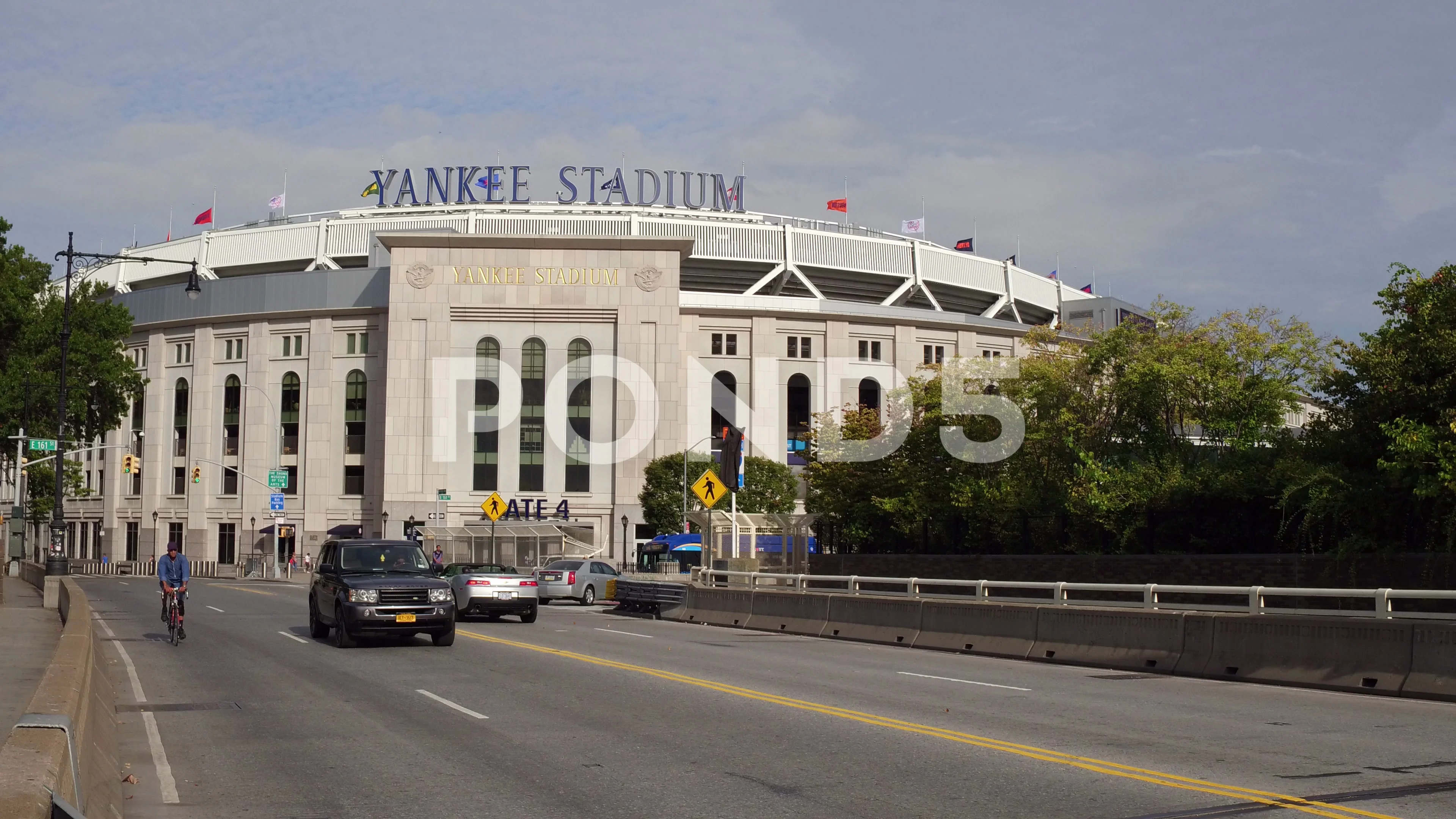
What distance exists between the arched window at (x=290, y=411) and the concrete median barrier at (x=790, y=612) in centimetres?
7051

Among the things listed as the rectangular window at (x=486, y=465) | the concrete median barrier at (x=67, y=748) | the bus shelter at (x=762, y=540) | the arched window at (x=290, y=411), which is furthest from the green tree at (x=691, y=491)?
the concrete median barrier at (x=67, y=748)

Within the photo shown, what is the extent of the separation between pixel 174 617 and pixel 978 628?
14499 millimetres

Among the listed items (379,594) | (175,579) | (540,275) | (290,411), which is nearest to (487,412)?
(540,275)

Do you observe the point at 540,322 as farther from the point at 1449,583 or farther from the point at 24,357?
the point at 1449,583

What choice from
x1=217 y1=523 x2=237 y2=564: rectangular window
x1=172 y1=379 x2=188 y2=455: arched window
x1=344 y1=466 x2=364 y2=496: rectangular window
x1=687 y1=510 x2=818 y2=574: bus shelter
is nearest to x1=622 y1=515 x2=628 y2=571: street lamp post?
x1=344 y1=466 x2=364 y2=496: rectangular window

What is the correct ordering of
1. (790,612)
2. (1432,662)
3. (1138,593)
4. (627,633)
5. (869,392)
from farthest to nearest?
(869,392) → (1138,593) → (790,612) → (627,633) → (1432,662)

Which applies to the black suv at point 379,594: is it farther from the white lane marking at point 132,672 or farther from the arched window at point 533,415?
the arched window at point 533,415

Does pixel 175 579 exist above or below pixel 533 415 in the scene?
below

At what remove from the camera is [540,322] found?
88.2 meters

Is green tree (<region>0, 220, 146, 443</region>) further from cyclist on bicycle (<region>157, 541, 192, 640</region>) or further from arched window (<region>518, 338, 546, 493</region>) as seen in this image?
cyclist on bicycle (<region>157, 541, 192, 640</region>)

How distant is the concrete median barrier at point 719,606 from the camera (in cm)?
3203

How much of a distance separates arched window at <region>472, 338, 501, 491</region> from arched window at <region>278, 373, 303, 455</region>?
1576 cm

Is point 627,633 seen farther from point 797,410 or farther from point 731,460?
→ point 797,410

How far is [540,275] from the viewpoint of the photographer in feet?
288
